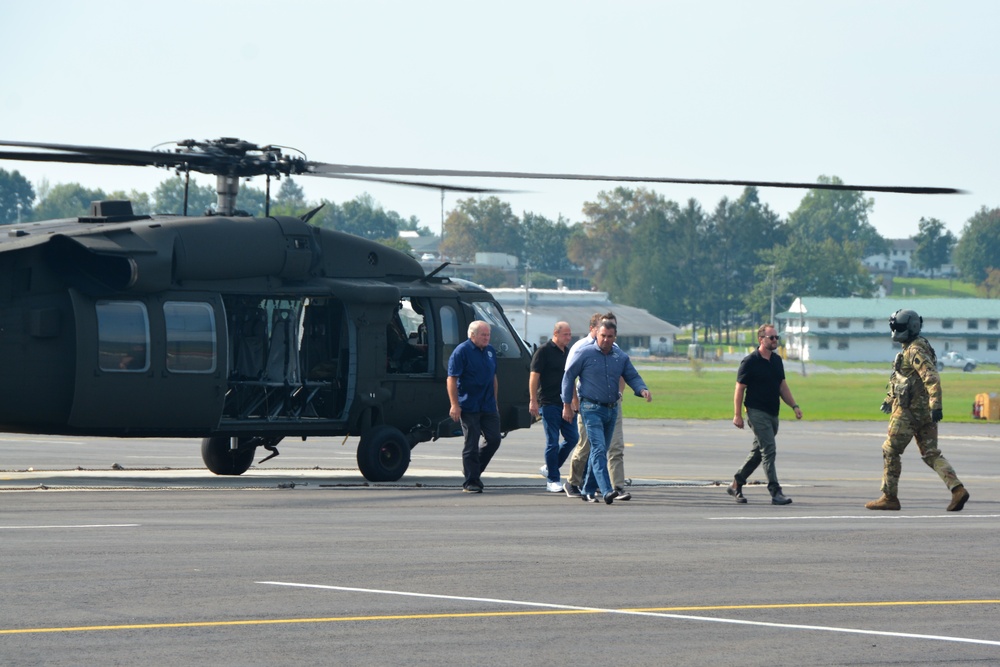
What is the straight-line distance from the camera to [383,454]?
60.6 ft

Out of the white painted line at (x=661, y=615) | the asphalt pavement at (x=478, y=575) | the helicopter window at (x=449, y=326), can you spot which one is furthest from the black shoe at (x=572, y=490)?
the white painted line at (x=661, y=615)

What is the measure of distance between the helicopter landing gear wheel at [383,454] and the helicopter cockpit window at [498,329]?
214 cm

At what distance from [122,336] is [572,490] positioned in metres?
5.30

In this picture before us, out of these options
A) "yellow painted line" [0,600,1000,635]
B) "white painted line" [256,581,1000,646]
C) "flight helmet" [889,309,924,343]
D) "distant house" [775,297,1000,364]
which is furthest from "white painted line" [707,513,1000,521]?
"distant house" [775,297,1000,364]

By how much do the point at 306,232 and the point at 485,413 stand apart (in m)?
3.41

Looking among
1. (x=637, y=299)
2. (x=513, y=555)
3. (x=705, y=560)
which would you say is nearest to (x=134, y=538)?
(x=513, y=555)

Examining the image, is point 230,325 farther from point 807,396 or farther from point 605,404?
point 807,396

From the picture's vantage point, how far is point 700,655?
297 inches

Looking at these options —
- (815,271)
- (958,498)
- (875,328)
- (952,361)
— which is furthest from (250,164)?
(815,271)

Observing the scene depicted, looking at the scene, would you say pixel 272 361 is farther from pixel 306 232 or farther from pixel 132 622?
pixel 132 622

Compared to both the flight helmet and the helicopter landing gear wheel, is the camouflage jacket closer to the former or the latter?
the flight helmet

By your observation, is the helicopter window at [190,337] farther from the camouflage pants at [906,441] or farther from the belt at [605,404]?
the camouflage pants at [906,441]

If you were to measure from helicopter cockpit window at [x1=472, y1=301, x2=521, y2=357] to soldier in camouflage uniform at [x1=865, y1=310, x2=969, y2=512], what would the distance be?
6035 mm

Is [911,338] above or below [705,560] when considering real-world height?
above
